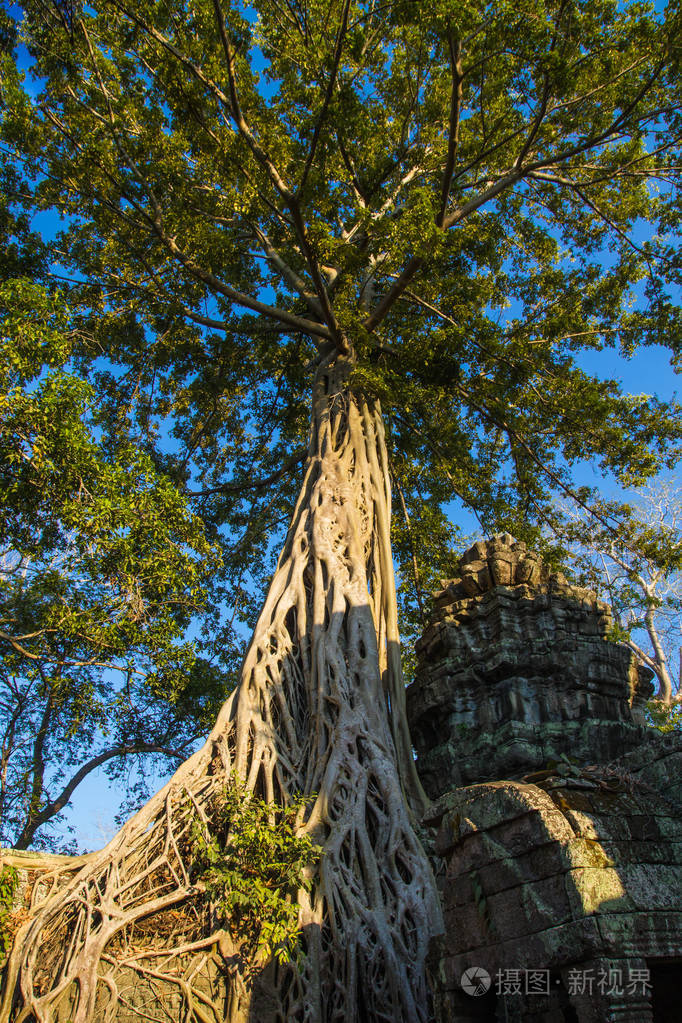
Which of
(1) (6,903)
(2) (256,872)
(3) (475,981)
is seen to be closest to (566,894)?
(3) (475,981)

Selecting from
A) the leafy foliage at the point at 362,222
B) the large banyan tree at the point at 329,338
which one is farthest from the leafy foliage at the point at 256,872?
the leafy foliage at the point at 362,222

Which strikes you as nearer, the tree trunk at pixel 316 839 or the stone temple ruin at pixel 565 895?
the stone temple ruin at pixel 565 895

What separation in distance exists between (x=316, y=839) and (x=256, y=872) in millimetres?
404

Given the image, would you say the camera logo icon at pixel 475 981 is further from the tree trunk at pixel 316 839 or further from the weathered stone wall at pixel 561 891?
the tree trunk at pixel 316 839

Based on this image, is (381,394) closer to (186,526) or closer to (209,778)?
(186,526)

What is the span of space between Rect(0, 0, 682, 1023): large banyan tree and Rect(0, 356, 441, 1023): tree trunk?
2cm

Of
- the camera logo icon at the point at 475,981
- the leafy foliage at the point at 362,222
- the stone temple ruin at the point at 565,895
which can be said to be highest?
the leafy foliage at the point at 362,222

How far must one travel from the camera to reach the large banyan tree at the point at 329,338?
4.08 meters

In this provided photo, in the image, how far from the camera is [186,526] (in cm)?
619

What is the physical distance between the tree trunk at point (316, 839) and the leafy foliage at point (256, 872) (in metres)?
0.12

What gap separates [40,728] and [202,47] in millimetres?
6546

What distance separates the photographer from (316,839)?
169 inches

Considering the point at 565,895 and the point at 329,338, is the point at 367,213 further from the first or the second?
the point at 565,895

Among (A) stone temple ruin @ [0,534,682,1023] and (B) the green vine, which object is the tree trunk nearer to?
(B) the green vine
